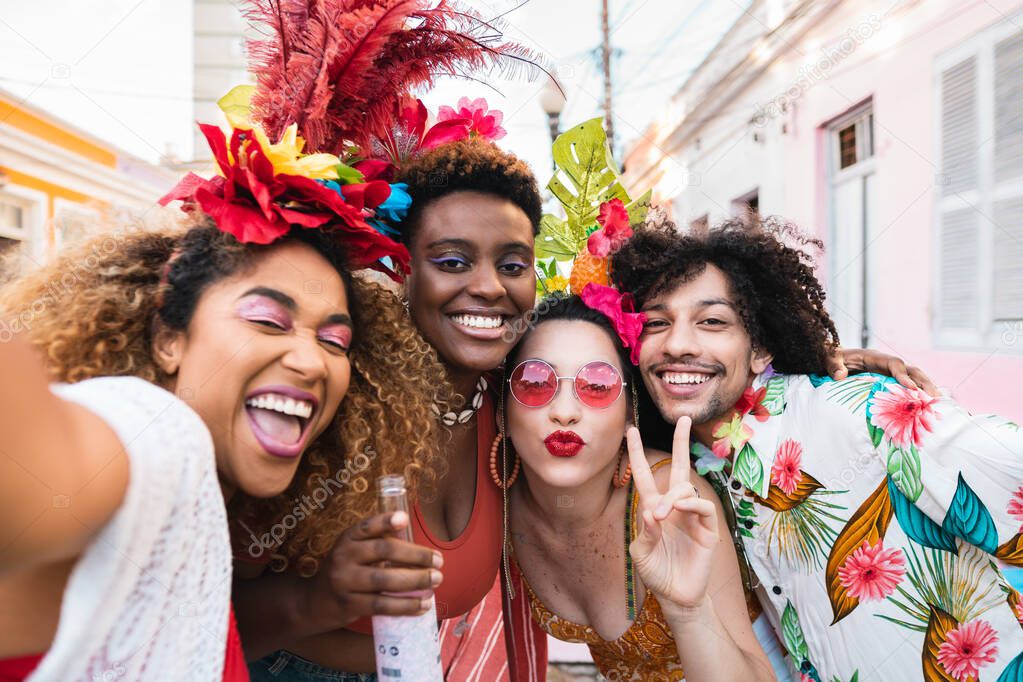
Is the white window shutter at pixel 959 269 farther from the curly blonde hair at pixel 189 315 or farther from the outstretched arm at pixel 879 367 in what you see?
the curly blonde hair at pixel 189 315

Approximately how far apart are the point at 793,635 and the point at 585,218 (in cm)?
174

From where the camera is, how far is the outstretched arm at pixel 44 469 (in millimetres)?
744

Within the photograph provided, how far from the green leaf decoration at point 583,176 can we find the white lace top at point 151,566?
2036mm

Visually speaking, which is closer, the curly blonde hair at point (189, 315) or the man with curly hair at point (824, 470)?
the curly blonde hair at point (189, 315)

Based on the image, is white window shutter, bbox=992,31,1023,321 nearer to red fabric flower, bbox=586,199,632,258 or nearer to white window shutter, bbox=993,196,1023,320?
white window shutter, bbox=993,196,1023,320

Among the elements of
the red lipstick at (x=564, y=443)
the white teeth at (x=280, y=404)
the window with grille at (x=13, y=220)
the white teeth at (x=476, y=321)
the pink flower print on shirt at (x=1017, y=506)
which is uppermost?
the window with grille at (x=13, y=220)

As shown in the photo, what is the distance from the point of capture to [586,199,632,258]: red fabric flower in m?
2.60

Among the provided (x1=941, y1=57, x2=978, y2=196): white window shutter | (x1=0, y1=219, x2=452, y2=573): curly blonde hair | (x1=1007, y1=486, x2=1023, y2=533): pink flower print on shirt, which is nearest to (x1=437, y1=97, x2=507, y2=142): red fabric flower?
(x1=0, y1=219, x2=452, y2=573): curly blonde hair

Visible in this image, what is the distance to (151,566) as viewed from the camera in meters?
0.98

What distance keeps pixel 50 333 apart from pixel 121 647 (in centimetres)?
85

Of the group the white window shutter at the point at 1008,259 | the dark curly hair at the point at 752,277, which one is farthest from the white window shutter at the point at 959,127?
the dark curly hair at the point at 752,277

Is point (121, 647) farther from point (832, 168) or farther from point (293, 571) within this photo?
point (832, 168)

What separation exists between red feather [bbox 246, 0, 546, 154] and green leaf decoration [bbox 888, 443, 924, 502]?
5.23 ft

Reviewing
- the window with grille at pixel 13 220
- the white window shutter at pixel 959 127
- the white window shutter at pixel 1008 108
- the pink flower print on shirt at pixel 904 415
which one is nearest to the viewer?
the pink flower print on shirt at pixel 904 415
